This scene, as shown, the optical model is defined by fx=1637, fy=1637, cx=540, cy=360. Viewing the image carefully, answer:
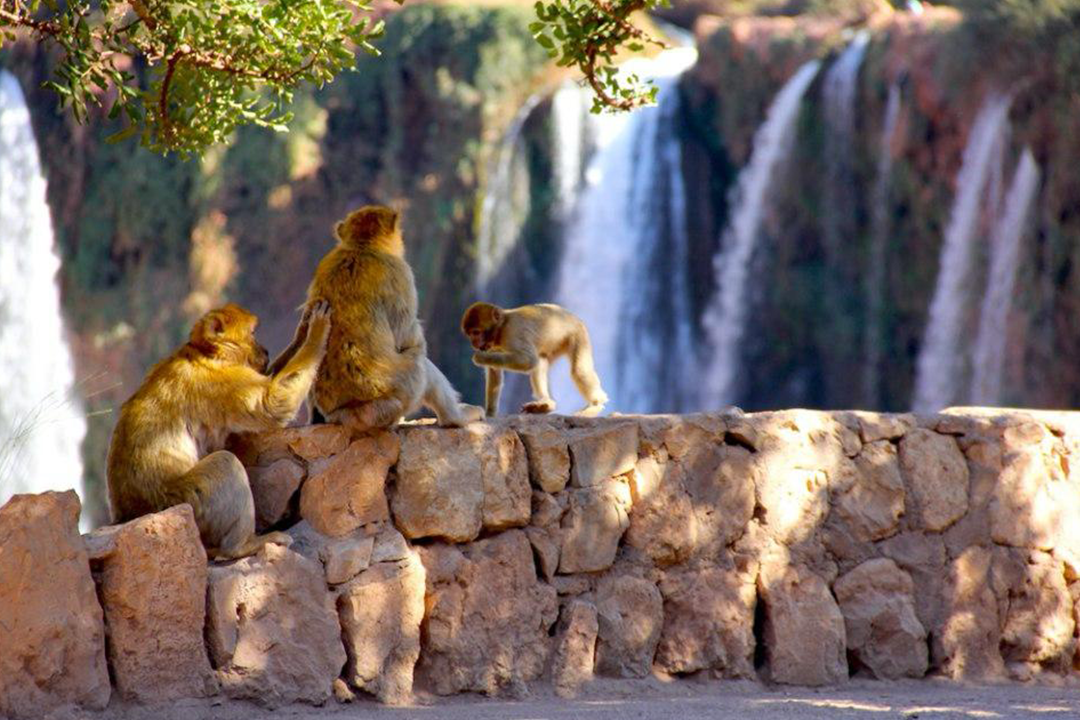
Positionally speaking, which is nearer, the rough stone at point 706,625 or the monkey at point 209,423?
the monkey at point 209,423

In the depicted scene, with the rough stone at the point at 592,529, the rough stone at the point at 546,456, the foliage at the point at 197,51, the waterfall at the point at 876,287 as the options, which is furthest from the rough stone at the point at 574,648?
the waterfall at the point at 876,287

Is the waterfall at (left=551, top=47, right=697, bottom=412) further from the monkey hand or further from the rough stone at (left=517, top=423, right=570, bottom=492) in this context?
the monkey hand

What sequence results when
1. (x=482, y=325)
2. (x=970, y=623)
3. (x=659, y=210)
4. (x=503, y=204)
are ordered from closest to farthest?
(x=970, y=623), (x=482, y=325), (x=659, y=210), (x=503, y=204)

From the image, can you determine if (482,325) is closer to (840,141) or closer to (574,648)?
(574,648)

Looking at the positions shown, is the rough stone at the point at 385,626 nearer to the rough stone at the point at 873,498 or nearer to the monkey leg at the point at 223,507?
the monkey leg at the point at 223,507

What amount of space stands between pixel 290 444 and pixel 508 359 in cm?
161

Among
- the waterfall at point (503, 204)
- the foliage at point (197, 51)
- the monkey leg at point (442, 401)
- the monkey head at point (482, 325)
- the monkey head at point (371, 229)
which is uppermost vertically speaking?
the waterfall at point (503, 204)

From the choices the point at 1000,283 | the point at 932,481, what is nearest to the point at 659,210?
the point at 1000,283

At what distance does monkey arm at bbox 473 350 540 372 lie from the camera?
300 inches

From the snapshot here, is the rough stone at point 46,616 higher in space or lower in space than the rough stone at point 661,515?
lower

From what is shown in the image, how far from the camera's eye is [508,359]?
301 inches

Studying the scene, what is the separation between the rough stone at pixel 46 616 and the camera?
5406 mm

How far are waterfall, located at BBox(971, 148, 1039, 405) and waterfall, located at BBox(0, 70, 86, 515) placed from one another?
39.5 ft

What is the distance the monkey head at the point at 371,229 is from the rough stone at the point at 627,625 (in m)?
1.63
